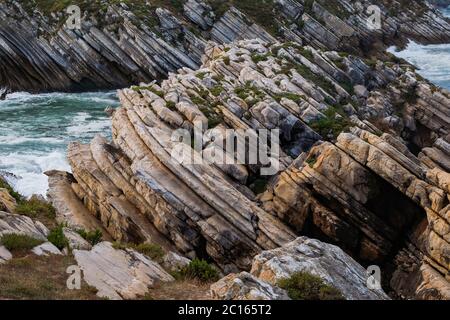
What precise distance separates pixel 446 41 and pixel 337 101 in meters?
54.3

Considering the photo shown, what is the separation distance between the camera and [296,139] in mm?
33688

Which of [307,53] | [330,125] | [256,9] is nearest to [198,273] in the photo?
[330,125]

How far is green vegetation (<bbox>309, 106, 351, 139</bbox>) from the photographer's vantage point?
3331 centimetres

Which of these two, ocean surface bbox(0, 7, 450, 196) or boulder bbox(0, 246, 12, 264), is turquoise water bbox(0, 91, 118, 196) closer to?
ocean surface bbox(0, 7, 450, 196)

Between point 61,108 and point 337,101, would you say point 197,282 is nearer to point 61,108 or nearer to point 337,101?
point 337,101

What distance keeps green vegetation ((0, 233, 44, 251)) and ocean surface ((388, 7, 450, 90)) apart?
5082cm

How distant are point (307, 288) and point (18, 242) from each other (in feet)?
34.2

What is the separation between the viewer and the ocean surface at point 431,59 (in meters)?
61.6

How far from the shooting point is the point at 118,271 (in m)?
17.9

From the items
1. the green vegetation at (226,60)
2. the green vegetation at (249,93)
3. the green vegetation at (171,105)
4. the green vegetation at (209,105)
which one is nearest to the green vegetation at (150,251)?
the green vegetation at (209,105)

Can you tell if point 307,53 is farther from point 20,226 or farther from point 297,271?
point 297,271
